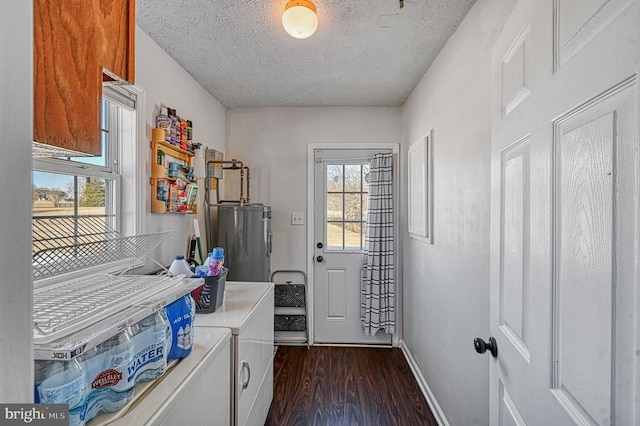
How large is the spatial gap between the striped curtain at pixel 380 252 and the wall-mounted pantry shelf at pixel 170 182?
1668mm

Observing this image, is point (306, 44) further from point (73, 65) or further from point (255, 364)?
point (255, 364)

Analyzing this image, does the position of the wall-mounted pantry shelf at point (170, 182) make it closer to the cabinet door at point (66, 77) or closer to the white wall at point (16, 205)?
the cabinet door at point (66, 77)

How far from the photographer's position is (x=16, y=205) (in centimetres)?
34

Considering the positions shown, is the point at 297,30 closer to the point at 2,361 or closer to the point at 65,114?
the point at 65,114

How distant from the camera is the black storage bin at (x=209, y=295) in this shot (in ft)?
5.04

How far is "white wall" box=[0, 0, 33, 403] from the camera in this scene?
323 millimetres

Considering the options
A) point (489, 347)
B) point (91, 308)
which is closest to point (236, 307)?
point (91, 308)

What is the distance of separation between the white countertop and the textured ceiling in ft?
5.07

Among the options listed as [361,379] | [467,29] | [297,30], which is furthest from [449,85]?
[361,379]

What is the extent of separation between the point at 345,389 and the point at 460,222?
5.18ft

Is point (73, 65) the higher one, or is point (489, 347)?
point (73, 65)

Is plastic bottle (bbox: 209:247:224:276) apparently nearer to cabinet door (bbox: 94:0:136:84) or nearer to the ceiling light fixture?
cabinet door (bbox: 94:0:136:84)

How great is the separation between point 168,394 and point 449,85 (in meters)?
2.04

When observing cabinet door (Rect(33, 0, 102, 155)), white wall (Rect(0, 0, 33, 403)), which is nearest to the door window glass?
cabinet door (Rect(33, 0, 102, 155))
